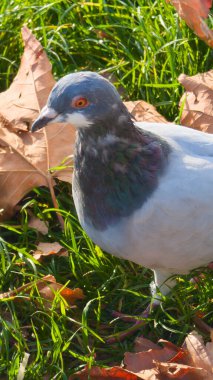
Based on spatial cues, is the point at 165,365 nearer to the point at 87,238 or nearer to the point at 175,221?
the point at 175,221

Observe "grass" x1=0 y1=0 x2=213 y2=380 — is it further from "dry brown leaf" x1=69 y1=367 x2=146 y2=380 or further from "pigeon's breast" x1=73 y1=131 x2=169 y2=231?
"pigeon's breast" x1=73 y1=131 x2=169 y2=231

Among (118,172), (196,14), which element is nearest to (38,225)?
(118,172)

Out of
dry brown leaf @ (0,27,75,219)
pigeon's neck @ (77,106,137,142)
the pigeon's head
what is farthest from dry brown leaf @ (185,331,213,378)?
dry brown leaf @ (0,27,75,219)

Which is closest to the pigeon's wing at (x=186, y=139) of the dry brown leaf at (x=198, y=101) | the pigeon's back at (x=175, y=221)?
the pigeon's back at (x=175, y=221)

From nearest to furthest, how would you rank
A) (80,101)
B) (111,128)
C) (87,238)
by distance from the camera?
(80,101)
(111,128)
(87,238)

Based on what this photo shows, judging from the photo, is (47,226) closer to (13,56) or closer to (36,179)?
(36,179)

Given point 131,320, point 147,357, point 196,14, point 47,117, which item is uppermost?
point 47,117

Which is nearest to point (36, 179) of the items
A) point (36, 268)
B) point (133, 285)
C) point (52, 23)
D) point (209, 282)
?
point (36, 268)
